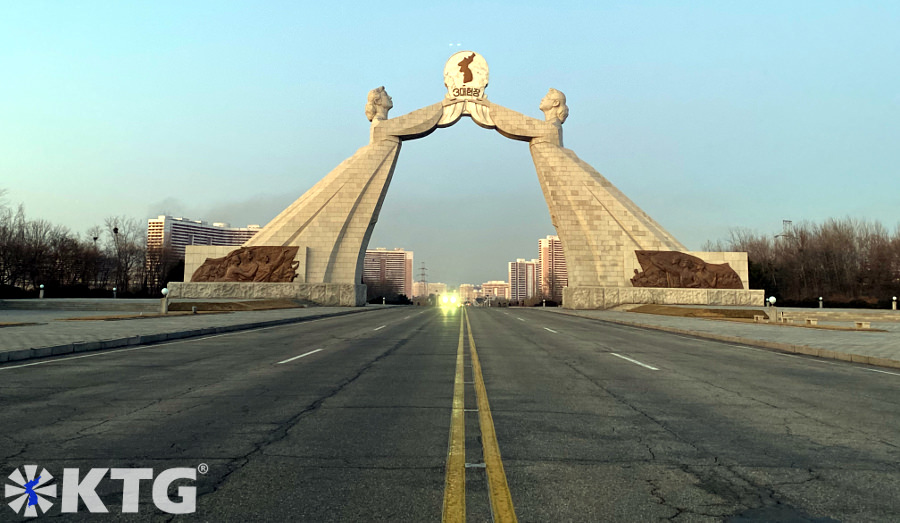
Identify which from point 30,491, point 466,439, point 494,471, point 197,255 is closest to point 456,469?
point 494,471

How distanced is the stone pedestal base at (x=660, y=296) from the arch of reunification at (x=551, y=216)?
8 centimetres

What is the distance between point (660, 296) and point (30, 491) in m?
44.0

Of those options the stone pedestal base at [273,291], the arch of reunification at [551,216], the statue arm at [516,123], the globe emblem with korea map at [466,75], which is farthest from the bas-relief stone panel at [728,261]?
the stone pedestal base at [273,291]

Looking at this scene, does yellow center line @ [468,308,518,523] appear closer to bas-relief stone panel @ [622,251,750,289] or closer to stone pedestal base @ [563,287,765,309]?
stone pedestal base @ [563,287,765,309]

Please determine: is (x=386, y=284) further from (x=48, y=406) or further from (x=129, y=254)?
(x=48, y=406)

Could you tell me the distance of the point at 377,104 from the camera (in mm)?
50000

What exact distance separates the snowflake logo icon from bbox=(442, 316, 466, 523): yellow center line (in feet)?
7.93

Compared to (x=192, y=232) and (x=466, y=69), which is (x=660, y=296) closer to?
(x=466, y=69)

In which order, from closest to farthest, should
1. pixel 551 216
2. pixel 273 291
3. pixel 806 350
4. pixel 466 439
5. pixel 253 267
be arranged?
pixel 466 439
pixel 806 350
pixel 273 291
pixel 253 267
pixel 551 216

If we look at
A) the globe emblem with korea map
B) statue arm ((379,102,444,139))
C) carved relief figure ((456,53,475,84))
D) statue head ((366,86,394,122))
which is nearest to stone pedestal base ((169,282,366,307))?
statue arm ((379,102,444,139))

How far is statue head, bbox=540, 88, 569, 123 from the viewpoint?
50281mm

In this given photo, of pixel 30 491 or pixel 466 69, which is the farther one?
pixel 466 69

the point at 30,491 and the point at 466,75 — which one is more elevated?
the point at 466,75

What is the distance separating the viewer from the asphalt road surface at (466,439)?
10.2 feet
